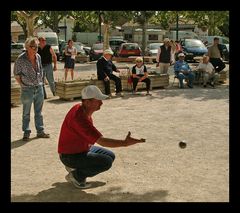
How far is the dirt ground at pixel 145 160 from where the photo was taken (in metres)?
5.29

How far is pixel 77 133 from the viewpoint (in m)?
5.31

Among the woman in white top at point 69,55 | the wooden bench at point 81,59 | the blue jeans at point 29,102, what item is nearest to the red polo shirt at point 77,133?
the blue jeans at point 29,102

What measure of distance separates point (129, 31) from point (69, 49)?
4810 cm

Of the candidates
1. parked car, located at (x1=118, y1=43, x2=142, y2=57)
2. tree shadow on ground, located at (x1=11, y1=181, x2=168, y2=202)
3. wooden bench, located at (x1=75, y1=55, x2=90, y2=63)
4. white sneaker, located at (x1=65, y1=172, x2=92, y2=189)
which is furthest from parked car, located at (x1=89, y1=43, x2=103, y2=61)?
tree shadow on ground, located at (x1=11, y1=181, x2=168, y2=202)

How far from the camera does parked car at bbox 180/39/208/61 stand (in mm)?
29812

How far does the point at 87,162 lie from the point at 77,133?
39 cm

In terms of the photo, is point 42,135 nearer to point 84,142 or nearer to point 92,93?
→ point 84,142

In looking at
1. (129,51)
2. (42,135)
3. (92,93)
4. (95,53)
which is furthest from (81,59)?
(92,93)

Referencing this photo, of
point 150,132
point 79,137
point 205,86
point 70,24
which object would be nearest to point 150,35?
point 70,24

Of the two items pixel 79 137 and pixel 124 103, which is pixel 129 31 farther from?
pixel 79 137

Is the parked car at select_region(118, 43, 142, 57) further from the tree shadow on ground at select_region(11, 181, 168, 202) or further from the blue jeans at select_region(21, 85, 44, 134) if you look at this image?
the tree shadow on ground at select_region(11, 181, 168, 202)

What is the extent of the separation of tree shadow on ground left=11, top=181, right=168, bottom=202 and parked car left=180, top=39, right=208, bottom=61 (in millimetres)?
25124

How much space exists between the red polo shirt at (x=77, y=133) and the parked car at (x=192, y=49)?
2505 cm
